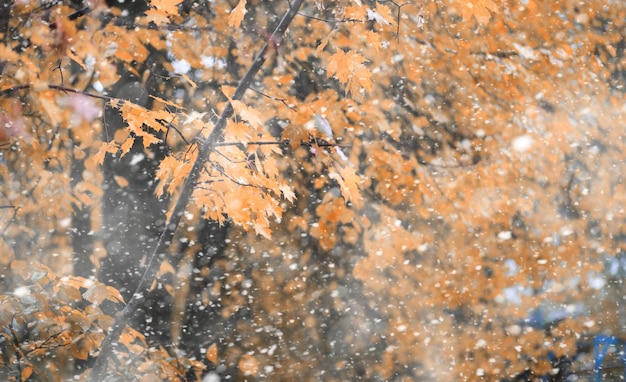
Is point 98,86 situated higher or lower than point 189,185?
higher

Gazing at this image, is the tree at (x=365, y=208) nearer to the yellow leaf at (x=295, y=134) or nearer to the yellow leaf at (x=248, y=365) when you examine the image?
the yellow leaf at (x=248, y=365)

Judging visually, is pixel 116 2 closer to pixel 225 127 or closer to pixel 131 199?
pixel 131 199

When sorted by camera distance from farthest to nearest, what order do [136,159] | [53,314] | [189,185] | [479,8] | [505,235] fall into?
[505,235]
[136,159]
[53,314]
[479,8]
[189,185]

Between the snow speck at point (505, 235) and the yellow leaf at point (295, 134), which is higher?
the snow speck at point (505, 235)

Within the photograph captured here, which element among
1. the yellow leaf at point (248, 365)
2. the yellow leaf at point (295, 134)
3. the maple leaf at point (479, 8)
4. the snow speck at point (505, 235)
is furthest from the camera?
the snow speck at point (505, 235)

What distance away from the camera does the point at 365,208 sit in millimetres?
4027

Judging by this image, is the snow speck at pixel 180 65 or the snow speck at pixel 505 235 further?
the snow speck at pixel 505 235

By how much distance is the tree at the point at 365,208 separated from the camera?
12.3 feet

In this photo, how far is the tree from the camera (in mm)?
3756

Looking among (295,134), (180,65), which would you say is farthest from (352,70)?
(180,65)

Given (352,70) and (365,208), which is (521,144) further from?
(352,70)

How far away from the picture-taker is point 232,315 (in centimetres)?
397

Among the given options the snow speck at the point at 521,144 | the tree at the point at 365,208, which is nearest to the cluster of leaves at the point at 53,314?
the tree at the point at 365,208

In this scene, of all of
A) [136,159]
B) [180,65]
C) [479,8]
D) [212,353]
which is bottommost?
[212,353]
